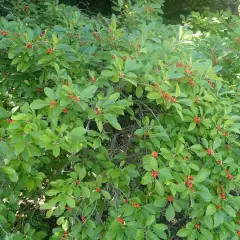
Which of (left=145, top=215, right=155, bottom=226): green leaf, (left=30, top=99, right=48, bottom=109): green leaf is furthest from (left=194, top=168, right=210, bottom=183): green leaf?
(left=30, top=99, right=48, bottom=109): green leaf

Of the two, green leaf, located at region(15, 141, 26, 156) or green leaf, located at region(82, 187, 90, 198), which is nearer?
green leaf, located at region(15, 141, 26, 156)

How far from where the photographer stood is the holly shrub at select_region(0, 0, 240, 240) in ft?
5.46

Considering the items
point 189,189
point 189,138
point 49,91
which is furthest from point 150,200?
point 49,91

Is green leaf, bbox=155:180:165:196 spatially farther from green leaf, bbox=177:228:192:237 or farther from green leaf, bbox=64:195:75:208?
green leaf, bbox=64:195:75:208

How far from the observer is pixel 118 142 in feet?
7.40

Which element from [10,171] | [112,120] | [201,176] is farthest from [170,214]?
[10,171]

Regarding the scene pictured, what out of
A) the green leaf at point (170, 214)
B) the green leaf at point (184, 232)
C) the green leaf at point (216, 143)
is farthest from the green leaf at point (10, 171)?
the green leaf at point (216, 143)

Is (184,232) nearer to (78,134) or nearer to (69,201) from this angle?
(69,201)

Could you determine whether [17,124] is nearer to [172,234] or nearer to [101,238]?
[101,238]

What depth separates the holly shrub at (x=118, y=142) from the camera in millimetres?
1663

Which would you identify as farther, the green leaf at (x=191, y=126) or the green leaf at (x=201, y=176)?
the green leaf at (x=191, y=126)

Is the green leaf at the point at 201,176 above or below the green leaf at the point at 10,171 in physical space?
above

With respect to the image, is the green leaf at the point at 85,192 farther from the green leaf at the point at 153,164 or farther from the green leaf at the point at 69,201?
the green leaf at the point at 153,164

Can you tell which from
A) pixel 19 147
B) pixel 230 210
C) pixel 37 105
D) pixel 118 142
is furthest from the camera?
pixel 118 142
